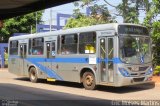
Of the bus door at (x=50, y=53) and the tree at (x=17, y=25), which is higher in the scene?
the tree at (x=17, y=25)

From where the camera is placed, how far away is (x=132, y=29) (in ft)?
54.0

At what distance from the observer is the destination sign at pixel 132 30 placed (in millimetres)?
15939

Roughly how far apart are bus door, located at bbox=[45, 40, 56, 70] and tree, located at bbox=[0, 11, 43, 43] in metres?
27.3

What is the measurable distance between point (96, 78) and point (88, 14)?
12.6 m

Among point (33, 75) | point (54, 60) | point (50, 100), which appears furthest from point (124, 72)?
point (33, 75)

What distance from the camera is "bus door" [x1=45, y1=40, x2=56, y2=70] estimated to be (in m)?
19.6

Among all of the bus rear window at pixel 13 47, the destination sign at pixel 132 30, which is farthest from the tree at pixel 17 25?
the destination sign at pixel 132 30

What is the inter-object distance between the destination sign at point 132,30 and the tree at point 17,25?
3141 cm

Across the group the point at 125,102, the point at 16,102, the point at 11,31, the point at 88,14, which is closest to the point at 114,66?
the point at 125,102

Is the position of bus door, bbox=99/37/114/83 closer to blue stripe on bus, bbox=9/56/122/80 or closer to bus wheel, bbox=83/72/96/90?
blue stripe on bus, bbox=9/56/122/80

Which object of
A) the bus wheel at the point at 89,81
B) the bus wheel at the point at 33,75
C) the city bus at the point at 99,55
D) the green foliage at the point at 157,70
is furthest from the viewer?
the bus wheel at the point at 33,75

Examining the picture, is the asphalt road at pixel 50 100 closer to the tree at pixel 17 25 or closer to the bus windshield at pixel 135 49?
the bus windshield at pixel 135 49

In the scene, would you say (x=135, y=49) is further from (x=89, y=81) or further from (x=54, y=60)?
(x=54, y=60)

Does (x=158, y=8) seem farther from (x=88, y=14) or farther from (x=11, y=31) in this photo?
(x=11, y=31)
